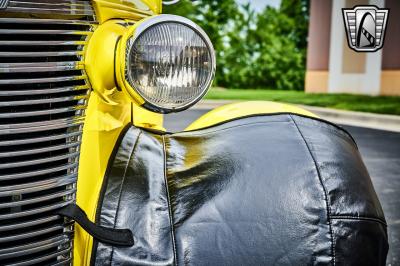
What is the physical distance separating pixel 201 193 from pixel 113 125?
0.36 metres

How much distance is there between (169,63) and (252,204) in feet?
1.25

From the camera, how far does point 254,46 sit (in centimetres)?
2162

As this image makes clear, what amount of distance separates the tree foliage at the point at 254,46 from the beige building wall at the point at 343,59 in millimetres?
3644

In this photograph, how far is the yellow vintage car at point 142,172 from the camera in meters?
1.23

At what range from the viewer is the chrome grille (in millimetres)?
1196

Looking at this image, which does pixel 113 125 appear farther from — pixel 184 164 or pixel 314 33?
pixel 314 33

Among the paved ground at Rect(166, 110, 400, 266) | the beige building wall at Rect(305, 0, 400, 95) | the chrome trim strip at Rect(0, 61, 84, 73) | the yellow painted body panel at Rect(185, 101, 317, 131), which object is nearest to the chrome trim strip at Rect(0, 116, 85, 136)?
the chrome trim strip at Rect(0, 61, 84, 73)

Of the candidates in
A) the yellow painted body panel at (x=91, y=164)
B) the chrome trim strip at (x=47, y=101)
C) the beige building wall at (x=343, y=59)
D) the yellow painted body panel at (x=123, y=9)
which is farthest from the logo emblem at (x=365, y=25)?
the chrome trim strip at (x=47, y=101)

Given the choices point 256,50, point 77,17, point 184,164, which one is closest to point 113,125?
point 184,164

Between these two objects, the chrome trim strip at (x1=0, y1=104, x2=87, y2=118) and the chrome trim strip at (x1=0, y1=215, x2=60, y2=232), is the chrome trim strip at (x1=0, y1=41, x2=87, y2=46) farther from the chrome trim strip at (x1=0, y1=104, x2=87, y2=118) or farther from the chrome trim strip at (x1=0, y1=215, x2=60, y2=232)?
the chrome trim strip at (x1=0, y1=215, x2=60, y2=232)

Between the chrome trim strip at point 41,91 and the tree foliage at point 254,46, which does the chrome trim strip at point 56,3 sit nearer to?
the chrome trim strip at point 41,91

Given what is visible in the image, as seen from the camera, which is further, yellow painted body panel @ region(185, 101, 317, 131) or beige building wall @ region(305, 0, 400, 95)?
beige building wall @ region(305, 0, 400, 95)

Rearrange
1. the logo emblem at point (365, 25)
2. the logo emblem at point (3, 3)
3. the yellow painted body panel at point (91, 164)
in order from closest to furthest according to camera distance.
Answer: the logo emblem at point (3, 3)
the yellow painted body panel at point (91, 164)
the logo emblem at point (365, 25)

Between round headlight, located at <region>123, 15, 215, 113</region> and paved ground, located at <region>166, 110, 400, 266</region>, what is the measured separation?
1.99 metres
